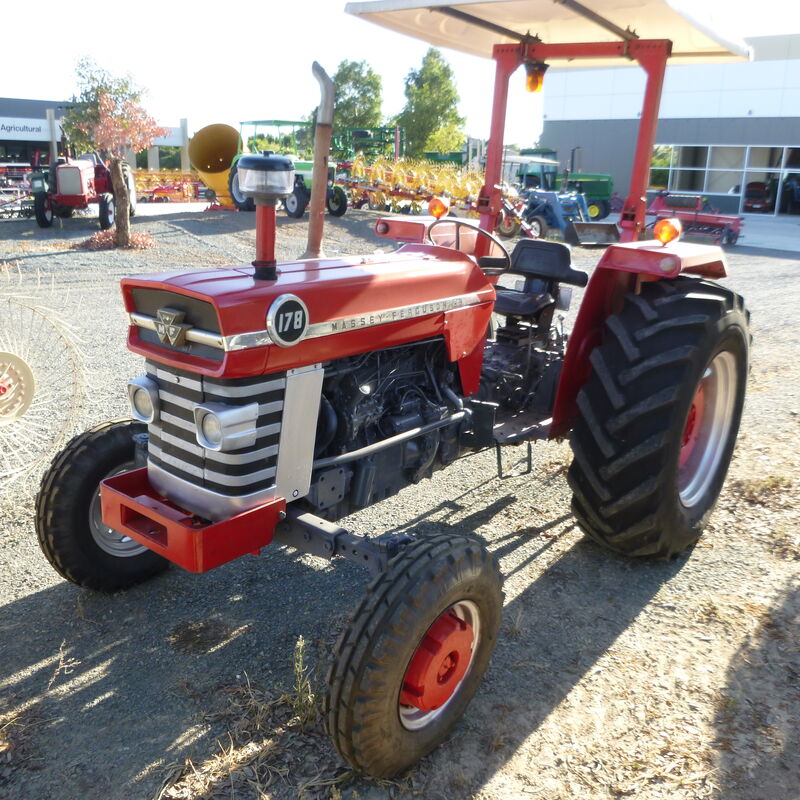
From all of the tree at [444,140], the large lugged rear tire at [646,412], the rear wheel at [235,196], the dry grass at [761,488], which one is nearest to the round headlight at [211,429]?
the large lugged rear tire at [646,412]

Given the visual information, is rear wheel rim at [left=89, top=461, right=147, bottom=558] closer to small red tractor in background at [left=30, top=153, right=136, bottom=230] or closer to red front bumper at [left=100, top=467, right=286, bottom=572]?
red front bumper at [left=100, top=467, right=286, bottom=572]

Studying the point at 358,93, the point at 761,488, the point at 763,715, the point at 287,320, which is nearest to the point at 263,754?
the point at 287,320

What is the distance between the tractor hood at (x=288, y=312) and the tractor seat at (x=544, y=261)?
0.99 meters

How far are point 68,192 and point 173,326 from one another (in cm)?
1385

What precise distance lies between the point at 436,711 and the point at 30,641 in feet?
4.78

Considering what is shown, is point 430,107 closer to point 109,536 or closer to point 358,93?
point 358,93

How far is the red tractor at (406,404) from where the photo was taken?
84.1 inches

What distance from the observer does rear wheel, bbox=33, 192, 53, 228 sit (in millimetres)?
13648

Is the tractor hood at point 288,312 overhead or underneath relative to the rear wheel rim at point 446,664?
overhead

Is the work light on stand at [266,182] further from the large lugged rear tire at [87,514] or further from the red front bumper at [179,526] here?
the large lugged rear tire at [87,514]

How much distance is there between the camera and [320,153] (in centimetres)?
258

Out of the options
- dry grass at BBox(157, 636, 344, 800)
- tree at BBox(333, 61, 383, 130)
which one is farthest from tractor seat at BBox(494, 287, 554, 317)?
tree at BBox(333, 61, 383, 130)

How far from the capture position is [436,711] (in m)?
2.25

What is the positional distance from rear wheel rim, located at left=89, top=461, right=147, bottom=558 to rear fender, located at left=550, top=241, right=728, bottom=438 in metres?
1.87
